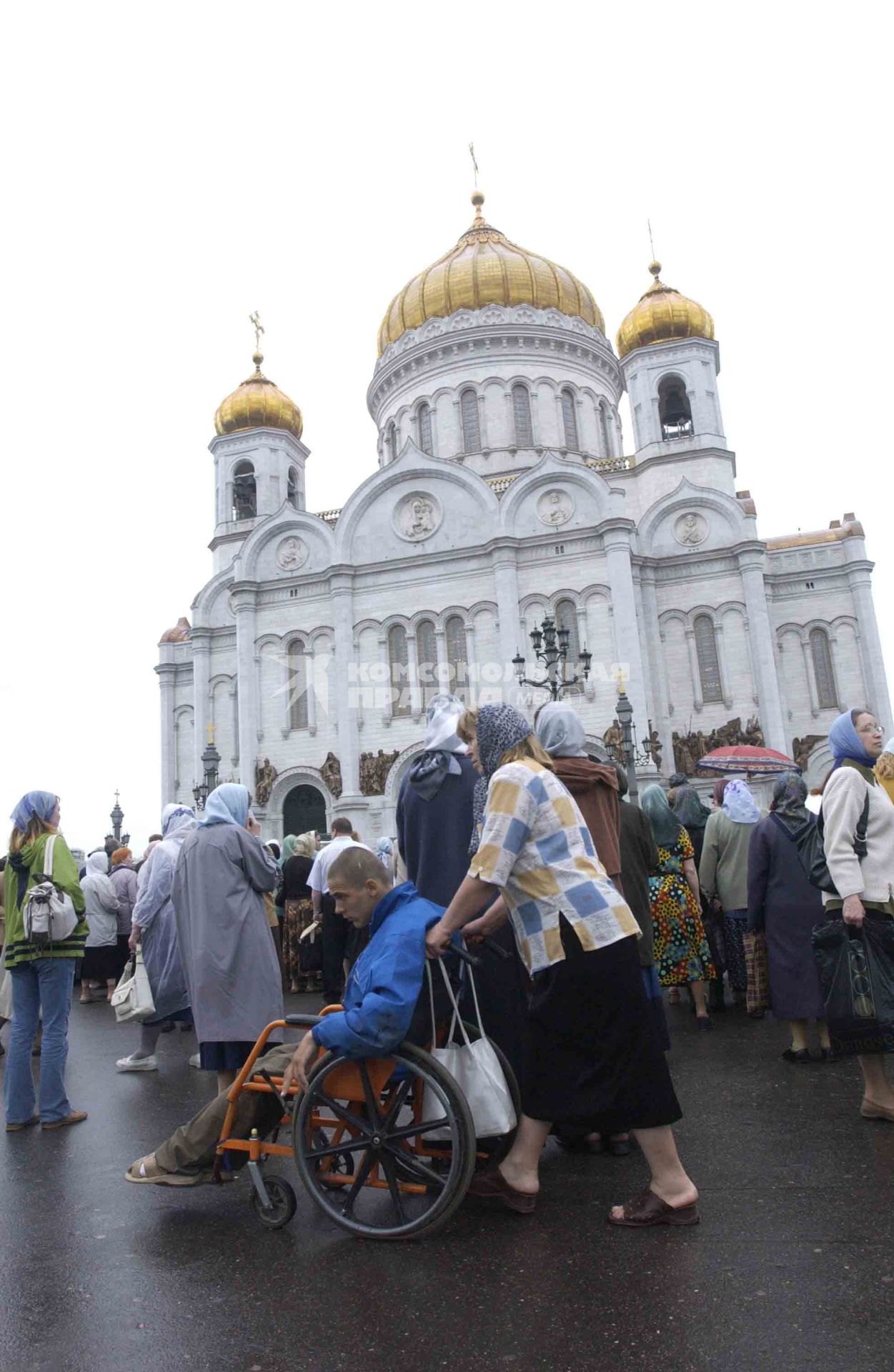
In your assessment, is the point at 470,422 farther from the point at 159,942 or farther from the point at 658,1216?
the point at 658,1216

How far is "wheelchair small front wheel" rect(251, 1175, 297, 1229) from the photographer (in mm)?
3918

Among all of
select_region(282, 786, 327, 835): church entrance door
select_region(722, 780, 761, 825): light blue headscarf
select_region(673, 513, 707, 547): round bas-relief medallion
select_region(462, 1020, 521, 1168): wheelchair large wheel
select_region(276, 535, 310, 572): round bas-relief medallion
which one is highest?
select_region(276, 535, 310, 572): round bas-relief medallion

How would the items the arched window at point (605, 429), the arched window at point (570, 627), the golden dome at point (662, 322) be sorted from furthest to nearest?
the arched window at point (605, 429) → the golden dome at point (662, 322) → the arched window at point (570, 627)

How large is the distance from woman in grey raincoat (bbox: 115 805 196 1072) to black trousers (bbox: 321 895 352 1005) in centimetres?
161

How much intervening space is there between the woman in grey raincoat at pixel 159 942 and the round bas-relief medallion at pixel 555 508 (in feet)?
77.2

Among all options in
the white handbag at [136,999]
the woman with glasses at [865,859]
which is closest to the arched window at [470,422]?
the white handbag at [136,999]

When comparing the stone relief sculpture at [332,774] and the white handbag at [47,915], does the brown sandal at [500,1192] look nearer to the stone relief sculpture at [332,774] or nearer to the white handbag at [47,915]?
the white handbag at [47,915]

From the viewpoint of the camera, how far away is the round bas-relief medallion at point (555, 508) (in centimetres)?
2997

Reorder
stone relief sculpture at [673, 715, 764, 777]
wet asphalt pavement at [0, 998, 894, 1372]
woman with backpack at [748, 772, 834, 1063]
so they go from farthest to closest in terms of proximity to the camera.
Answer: stone relief sculpture at [673, 715, 764, 777] < woman with backpack at [748, 772, 834, 1063] < wet asphalt pavement at [0, 998, 894, 1372]

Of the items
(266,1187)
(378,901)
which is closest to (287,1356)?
(266,1187)

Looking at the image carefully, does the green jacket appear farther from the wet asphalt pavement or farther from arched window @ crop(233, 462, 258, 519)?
arched window @ crop(233, 462, 258, 519)

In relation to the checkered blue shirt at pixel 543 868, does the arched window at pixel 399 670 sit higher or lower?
higher

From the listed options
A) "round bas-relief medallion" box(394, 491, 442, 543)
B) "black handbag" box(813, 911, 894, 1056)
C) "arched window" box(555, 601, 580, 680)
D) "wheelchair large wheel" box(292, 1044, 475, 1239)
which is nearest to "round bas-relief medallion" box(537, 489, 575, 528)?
"arched window" box(555, 601, 580, 680)

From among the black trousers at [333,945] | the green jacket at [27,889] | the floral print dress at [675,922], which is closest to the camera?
the green jacket at [27,889]
